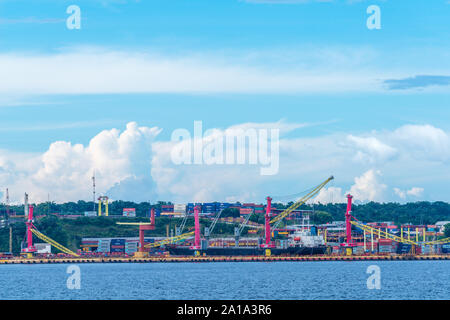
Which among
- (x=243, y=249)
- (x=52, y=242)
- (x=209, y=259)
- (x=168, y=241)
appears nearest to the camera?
(x=209, y=259)

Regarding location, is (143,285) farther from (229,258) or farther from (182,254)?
(182,254)

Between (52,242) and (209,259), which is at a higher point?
(52,242)

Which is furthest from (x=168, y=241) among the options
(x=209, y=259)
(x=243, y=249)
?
(x=209, y=259)

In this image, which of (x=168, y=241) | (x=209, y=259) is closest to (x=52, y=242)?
(x=168, y=241)

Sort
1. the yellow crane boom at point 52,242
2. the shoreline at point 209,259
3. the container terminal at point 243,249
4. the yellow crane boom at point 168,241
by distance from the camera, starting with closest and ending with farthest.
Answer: the shoreline at point 209,259
the container terminal at point 243,249
the yellow crane boom at point 168,241
the yellow crane boom at point 52,242

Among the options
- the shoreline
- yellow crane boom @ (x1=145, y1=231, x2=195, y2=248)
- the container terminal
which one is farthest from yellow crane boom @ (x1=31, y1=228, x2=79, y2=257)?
the shoreline

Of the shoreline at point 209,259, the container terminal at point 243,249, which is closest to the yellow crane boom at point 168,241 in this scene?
the container terminal at point 243,249

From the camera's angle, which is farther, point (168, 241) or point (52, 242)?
point (168, 241)

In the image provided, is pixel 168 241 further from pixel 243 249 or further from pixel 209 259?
pixel 209 259

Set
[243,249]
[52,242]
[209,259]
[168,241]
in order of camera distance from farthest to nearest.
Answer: [168,241], [52,242], [243,249], [209,259]

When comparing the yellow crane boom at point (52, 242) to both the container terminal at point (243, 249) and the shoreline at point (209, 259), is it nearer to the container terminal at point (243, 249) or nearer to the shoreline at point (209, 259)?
the container terminal at point (243, 249)

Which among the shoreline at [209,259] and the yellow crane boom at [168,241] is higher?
the yellow crane boom at [168,241]
